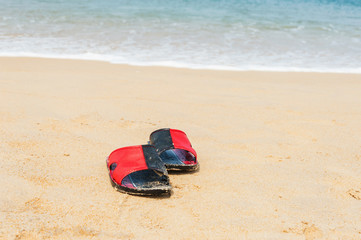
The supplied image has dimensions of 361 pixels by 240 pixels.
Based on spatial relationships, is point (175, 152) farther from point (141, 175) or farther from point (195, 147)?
point (195, 147)

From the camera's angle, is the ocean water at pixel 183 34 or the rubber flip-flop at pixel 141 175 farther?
the ocean water at pixel 183 34

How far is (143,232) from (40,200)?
36.2 inches

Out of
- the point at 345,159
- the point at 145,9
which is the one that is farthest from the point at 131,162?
the point at 145,9

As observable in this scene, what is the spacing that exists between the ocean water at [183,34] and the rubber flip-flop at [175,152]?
440 cm

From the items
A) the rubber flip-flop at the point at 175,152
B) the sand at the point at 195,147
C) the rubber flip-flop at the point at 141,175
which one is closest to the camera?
the sand at the point at 195,147

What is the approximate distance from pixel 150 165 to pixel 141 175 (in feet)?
0.40

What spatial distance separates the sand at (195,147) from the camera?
2924mm

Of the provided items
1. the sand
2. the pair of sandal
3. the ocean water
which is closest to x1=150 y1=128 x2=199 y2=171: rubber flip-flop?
the pair of sandal

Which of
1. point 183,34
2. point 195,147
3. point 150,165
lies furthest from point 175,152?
point 183,34

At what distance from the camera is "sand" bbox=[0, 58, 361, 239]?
292 cm

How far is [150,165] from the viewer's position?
126 inches

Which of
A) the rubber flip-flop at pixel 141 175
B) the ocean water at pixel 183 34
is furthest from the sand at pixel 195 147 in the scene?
the ocean water at pixel 183 34

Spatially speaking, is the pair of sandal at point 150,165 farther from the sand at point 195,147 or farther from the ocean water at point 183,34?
the ocean water at point 183,34

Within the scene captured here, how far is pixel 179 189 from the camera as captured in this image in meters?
3.34
